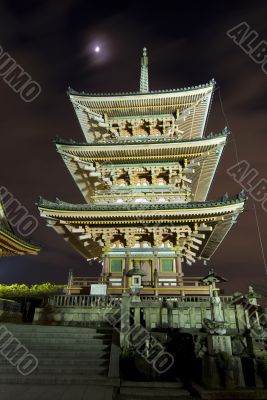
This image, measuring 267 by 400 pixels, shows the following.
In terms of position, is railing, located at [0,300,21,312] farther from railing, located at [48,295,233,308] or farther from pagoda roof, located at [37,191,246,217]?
pagoda roof, located at [37,191,246,217]

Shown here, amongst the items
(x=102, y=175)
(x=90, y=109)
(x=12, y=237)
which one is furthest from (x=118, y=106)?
(x=12, y=237)

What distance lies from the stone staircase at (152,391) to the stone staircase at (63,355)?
0.71 meters

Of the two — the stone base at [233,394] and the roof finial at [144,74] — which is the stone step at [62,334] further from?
the roof finial at [144,74]

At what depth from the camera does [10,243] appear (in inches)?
631

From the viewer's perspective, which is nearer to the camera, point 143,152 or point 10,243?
point 10,243

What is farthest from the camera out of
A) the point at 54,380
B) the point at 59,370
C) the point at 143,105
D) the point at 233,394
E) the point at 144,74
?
the point at 144,74

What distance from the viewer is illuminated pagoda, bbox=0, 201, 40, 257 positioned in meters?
15.2

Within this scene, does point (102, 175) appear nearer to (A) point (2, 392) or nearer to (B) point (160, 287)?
(B) point (160, 287)

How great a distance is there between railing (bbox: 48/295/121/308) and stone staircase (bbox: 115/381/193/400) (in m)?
5.52

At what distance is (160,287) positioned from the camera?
14.7 meters

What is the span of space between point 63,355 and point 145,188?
12904mm

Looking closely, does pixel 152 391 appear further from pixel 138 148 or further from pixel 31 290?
pixel 31 290

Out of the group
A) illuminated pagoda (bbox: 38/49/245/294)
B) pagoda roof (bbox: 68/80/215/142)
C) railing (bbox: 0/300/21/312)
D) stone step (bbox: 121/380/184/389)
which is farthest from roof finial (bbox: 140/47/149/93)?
stone step (bbox: 121/380/184/389)

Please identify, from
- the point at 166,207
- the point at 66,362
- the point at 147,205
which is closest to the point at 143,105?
the point at 147,205
